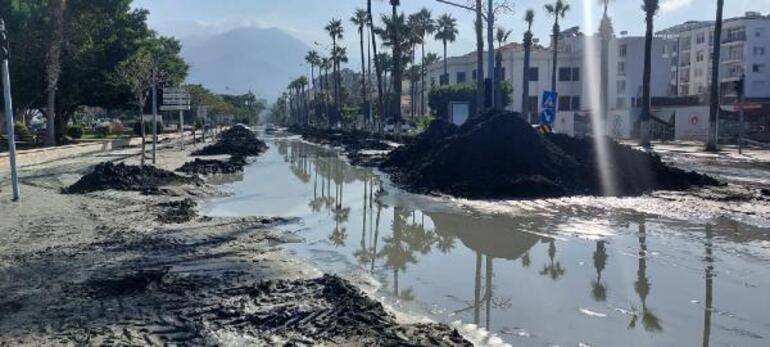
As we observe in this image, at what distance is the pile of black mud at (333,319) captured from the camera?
250 inches

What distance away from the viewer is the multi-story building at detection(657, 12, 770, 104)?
309 feet

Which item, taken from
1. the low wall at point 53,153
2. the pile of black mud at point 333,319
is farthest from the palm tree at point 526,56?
the pile of black mud at point 333,319

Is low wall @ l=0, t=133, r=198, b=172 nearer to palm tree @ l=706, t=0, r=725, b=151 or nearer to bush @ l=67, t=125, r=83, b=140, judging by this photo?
bush @ l=67, t=125, r=83, b=140

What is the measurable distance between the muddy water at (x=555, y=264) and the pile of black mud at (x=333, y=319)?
68cm

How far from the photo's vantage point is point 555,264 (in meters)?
10.2

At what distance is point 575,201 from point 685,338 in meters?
10.6

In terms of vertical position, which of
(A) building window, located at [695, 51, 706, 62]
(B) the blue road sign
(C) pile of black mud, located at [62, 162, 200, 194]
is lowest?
(C) pile of black mud, located at [62, 162, 200, 194]

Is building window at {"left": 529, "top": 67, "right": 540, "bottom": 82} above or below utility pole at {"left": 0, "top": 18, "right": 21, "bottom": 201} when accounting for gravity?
above

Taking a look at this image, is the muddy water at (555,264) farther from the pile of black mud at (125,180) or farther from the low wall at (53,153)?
the low wall at (53,153)

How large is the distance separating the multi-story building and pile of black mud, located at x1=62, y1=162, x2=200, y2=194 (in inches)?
3082

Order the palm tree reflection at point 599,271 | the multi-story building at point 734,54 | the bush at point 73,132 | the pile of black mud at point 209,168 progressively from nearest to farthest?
the palm tree reflection at point 599,271
the pile of black mud at point 209,168
the bush at point 73,132
the multi-story building at point 734,54

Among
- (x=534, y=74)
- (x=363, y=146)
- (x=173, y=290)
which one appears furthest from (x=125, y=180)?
(x=534, y=74)

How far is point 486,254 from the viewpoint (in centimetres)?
1116

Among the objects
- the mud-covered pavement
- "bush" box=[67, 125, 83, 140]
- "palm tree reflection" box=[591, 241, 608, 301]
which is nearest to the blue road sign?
"palm tree reflection" box=[591, 241, 608, 301]
